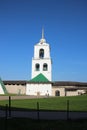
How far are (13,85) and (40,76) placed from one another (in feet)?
25.5

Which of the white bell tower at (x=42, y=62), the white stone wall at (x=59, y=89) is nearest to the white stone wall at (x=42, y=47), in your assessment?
the white bell tower at (x=42, y=62)

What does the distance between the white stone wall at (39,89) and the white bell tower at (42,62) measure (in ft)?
9.77

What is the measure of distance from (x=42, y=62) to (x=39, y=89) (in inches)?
247

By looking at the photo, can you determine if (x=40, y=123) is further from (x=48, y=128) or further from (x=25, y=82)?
(x=25, y=82)

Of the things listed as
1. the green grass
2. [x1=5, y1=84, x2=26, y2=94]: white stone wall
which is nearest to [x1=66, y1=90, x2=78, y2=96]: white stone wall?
[x1=5, y1=84, x2=26, y2=94]: white stone wall

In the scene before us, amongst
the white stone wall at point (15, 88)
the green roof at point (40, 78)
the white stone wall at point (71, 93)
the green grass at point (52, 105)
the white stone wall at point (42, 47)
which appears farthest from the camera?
the white stone wall at point (15, 88)

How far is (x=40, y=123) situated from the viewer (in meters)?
12.3

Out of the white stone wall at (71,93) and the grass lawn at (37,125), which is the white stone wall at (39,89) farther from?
the grass lawn at (37,125)

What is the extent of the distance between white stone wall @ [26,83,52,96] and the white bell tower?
2.98 meters

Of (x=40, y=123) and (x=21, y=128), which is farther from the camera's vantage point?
(x=40, y=123)

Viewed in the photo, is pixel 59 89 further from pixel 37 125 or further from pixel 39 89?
pixel 37 125

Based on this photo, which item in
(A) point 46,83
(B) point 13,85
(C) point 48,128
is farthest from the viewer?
(B) point 13,85

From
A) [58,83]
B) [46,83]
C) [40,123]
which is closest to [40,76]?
[46,83]

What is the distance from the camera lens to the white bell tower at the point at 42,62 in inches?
2537
